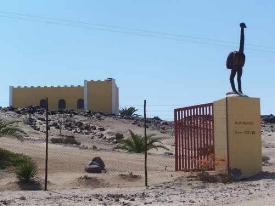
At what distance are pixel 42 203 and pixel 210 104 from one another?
33.0ft

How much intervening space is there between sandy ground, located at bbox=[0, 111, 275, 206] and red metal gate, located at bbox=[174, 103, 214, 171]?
84 centimetres

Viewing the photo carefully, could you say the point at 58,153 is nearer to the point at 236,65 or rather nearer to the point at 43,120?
the point at 236,65

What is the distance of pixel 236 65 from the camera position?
2428cm

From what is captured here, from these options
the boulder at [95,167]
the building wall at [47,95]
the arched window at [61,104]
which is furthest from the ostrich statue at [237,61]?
the arched window at [61,104]

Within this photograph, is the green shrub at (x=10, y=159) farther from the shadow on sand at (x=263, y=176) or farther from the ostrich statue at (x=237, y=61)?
the ostrich statue at (x=237, y=61)

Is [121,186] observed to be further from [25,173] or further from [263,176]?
[263,176]

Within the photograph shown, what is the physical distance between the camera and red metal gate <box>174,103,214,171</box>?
2366cm

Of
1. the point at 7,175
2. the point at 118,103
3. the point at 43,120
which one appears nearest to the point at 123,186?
the point at 7,175

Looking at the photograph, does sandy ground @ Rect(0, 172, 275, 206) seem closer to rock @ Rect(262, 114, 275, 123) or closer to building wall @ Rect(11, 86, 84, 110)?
building wall @ Rect(11, 86, 84, 110)

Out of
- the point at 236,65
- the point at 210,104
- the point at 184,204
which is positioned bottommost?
the point at 184,204

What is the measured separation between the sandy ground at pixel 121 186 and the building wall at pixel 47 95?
35.3m

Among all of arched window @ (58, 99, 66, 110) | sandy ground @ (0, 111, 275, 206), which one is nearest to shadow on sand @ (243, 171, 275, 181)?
sandy ground @ (0, 111, 275, 206)

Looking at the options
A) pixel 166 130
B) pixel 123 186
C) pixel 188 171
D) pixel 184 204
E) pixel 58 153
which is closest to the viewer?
pixel 184 204

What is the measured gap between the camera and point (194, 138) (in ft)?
79.7
